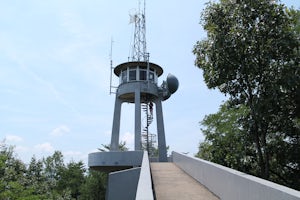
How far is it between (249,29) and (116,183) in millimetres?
8938

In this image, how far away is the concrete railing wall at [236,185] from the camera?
3902 mm

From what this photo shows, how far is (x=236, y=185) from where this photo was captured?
548cm

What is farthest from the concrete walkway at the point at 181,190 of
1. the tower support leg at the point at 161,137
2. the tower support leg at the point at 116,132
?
the tower support leg at the point at 116,132

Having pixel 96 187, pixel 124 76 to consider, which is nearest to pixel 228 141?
pixel 124 76

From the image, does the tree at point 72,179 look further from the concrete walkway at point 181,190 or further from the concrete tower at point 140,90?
the concrete walkway at point 181,190

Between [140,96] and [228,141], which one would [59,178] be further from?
[228,141]

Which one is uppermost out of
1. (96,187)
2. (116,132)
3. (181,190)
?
(116,132)

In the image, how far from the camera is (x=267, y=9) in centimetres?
1035

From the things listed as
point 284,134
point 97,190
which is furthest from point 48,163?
point 284,134

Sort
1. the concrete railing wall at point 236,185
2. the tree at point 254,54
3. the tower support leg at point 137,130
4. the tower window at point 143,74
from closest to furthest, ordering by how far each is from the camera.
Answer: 1. the concrete railing wall at point 236,185
2. the tree at point 254,54
3. the tower support leg at point 137,130
4. the tower window at point 143,74

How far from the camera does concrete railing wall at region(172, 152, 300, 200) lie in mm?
3902

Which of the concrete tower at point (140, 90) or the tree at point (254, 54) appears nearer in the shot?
the tree at point (254, 54)

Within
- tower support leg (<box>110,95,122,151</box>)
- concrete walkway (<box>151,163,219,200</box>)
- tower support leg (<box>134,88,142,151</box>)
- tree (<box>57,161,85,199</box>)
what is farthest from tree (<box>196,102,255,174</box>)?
tree (<box>57,161,85,199</box>)

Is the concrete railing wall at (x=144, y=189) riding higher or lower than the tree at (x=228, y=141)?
lower
